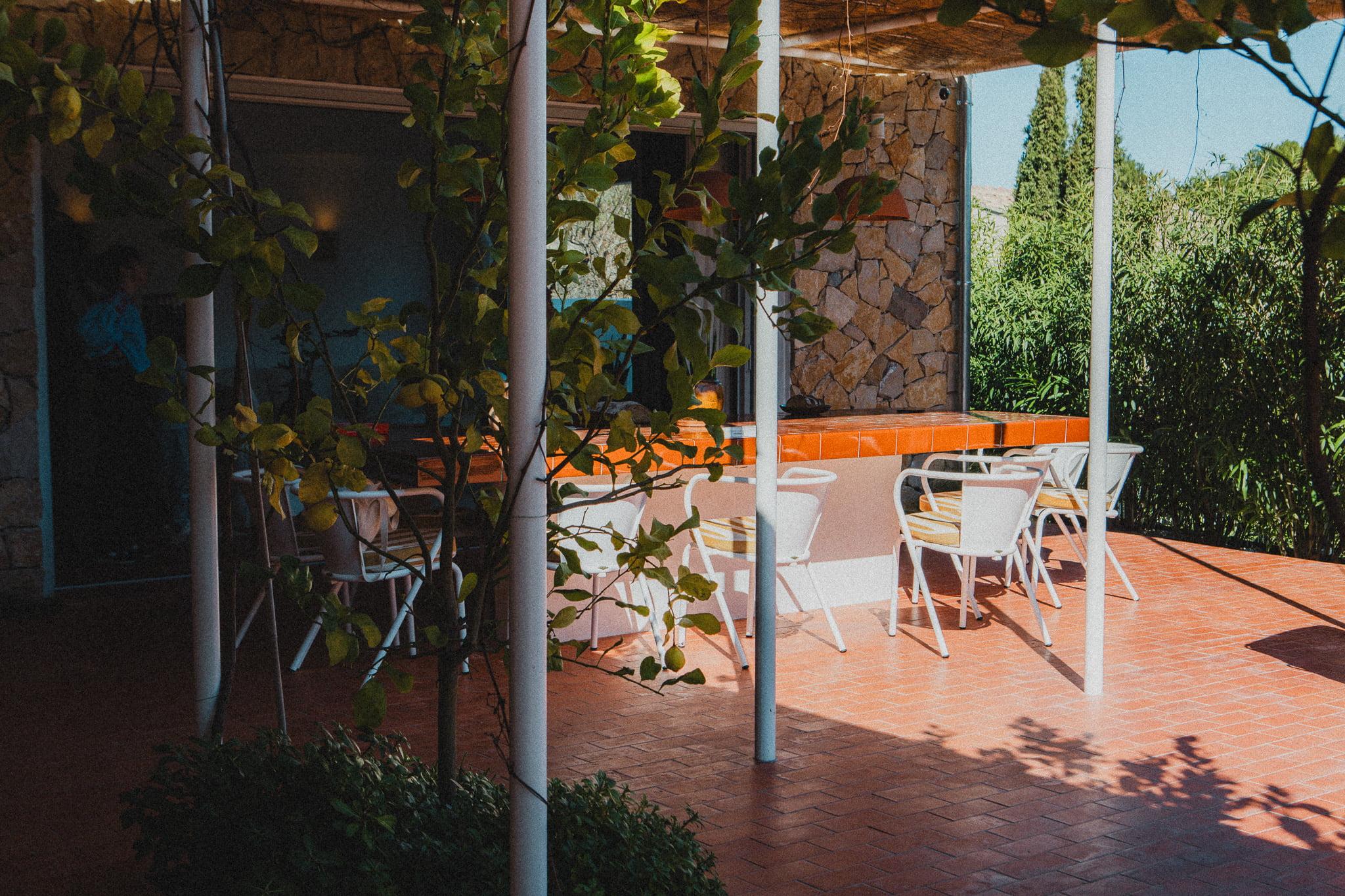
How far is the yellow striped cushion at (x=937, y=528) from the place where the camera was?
5.48m

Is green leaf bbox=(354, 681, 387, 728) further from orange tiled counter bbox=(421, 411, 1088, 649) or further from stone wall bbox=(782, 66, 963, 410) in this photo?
stone wall bbox=(782, 66, 963, 410)

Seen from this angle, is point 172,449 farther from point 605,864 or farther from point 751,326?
point 605,864

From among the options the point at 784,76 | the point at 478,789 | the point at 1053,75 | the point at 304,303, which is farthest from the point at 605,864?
the point at 1053,75

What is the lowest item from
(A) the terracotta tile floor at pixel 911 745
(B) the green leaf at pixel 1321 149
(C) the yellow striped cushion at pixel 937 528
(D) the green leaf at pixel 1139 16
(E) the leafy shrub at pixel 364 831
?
(A) the terracotta tile floor at pixel 911 745

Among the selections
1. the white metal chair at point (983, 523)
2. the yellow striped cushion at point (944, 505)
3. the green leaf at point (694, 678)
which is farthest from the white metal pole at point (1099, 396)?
the green leaf at point (694, 678)

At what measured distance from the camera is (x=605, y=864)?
2266 mm

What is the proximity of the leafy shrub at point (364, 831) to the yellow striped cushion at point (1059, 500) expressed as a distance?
14.3 feet

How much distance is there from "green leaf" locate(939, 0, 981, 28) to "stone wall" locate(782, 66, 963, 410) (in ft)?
26.5

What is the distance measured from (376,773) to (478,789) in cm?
20

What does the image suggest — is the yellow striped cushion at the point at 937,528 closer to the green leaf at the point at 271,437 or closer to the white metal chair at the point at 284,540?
the white metal chair at the point at 284,540

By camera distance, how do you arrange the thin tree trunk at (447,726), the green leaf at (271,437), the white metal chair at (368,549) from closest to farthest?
1. the green leaf at (271,437)
2. the thin tree trunk at (447,726)
3. the white metal chair at (368,549)

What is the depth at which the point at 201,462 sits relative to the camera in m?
2.63

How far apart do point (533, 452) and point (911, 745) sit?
8.80 feet

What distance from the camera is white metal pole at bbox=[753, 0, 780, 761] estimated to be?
3818 mm
